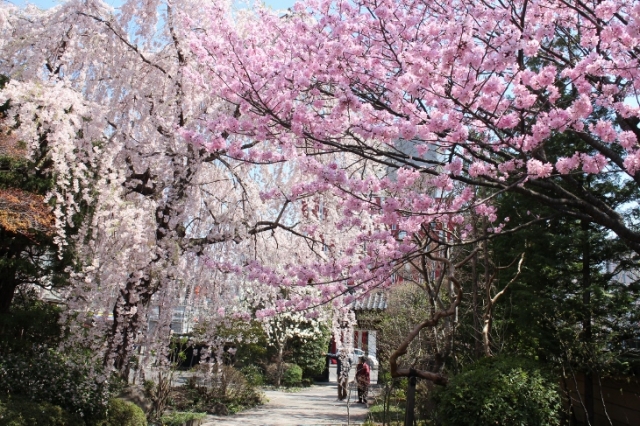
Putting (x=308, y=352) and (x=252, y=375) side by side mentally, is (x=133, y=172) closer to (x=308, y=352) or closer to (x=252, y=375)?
(x=252, y=375)

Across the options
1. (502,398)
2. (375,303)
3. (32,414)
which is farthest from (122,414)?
(375,303)

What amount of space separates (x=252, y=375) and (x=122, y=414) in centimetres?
878

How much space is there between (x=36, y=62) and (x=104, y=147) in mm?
1164

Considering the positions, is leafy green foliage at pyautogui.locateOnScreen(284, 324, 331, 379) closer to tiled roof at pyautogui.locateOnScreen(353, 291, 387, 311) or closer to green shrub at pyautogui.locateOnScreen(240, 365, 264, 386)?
green shrub at pyautogui.locateOnScreen(240, 365, 264, 386)

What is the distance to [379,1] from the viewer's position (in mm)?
4844

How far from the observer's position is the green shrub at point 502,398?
5492 millimetres

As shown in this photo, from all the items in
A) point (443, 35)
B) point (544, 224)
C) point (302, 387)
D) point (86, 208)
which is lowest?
→ point (302, 387)

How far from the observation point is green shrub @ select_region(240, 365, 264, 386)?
14458 mm

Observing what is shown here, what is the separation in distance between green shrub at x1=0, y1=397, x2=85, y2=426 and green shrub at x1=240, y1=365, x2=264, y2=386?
8.02m

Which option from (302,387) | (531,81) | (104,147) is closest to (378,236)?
(531,81)

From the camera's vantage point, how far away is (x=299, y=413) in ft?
38.6

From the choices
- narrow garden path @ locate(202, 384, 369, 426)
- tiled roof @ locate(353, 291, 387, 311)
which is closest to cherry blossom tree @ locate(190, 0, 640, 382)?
narrow garden path @ locate(202, 384, 369, 426)

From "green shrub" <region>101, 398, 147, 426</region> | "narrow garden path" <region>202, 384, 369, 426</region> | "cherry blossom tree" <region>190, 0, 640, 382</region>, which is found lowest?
"narrow garden path" <region>202, 384, 369, 426</region>

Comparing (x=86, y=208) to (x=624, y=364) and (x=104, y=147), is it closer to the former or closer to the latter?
(x=104, y=147)
